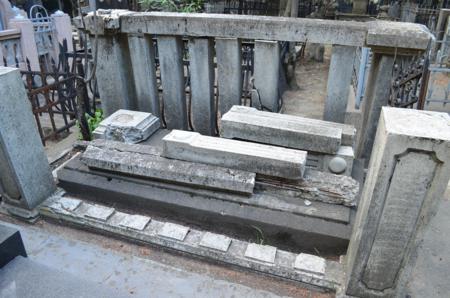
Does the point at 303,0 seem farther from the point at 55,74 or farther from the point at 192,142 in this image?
the point at 192,142

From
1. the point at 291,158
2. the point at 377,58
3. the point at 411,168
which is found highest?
the point at 377,58

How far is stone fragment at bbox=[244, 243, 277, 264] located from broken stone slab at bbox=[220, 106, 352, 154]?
3.37 feet

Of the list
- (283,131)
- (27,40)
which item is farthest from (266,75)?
(27,40)

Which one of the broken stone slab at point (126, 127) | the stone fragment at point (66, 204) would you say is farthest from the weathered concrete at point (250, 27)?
the stone fragment at point (66, 204)

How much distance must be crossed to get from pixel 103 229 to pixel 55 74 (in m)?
3.83

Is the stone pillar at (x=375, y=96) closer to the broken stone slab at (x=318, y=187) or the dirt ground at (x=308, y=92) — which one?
the broken stone slab at (x=318, y=187)

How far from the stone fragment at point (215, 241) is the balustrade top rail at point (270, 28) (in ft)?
6.43

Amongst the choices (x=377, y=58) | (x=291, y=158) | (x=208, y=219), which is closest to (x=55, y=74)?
(x=208, y=219)

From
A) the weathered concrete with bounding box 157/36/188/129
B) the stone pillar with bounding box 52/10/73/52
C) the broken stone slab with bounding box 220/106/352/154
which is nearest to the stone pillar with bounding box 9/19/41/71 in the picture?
the stone pillar with bounding box 52/10/73/52

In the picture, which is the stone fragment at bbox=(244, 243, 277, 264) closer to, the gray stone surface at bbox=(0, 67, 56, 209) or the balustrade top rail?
the balustrade top rail

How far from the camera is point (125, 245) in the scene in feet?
10.2

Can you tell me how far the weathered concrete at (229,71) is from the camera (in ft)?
11.5

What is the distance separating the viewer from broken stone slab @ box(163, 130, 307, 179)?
2.99m

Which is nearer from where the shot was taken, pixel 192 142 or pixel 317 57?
pixel 192 142
